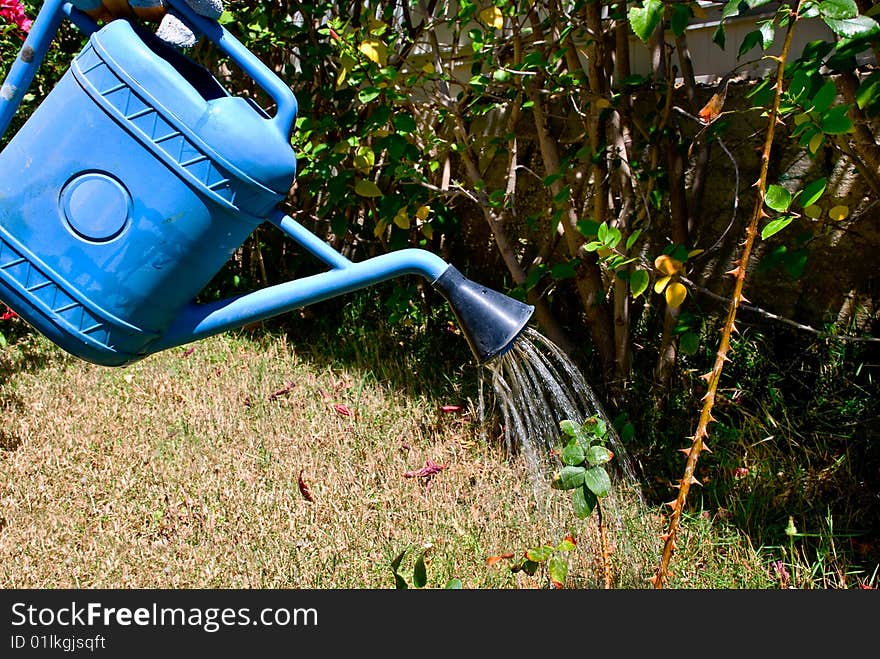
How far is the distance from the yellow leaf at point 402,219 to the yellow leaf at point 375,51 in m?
0.50

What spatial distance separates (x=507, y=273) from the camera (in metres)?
3.47

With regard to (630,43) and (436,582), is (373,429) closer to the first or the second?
(436,582)

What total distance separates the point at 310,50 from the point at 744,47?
1905 mm

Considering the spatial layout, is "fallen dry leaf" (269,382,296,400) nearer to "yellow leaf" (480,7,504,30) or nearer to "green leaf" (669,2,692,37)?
"yellow leaf" (480,7,504,30)

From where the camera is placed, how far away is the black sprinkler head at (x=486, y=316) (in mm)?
1229

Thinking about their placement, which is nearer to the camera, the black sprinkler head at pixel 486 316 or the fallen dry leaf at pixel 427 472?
the black sprinkler head at pixel 486 316

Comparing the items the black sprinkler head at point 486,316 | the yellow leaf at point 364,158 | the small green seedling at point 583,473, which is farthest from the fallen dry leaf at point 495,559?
the yellow leaf at point 364,158

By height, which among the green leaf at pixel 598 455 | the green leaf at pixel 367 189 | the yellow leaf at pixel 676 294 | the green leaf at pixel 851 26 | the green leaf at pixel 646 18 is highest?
the green leaf at pixel 367 189

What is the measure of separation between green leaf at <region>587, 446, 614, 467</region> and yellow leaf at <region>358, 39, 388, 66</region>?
1.35 metres

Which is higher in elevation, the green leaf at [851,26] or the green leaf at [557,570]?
the green leaf at [851,26]

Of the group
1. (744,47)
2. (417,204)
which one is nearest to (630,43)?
(417,204)

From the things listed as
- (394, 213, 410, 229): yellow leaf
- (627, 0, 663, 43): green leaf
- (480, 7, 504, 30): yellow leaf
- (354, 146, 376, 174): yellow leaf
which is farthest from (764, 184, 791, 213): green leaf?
(354, 146, 376, 174): yellow leaf

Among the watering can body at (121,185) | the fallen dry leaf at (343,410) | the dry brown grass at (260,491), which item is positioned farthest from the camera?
the fallen dry leaf at (343,410)

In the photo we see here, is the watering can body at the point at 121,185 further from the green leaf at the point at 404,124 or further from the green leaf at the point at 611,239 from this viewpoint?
the green leaf at the point at 404,124
